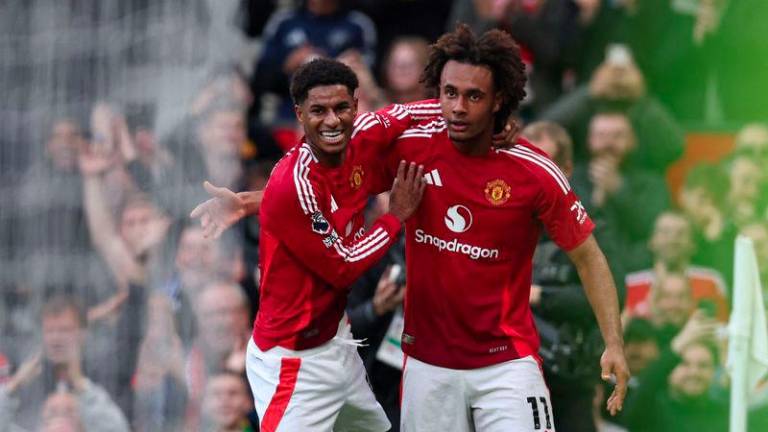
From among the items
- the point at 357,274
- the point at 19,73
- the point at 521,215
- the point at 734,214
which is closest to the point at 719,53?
the point at 734,214

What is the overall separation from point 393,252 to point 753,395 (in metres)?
1.68

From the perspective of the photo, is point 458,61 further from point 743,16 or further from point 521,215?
point 743,16

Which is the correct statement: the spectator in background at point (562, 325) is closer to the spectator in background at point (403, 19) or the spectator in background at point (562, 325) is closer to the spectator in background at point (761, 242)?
the spectator in background at point (761, 242)

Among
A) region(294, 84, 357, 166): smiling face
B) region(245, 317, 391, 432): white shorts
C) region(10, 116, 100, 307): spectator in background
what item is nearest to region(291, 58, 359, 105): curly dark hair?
region(294, 84, 357, 166): smiling face

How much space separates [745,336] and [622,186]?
4.78 feet

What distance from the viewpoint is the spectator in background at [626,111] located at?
7.59 m

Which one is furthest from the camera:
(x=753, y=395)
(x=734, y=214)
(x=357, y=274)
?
(x=734, y=214)

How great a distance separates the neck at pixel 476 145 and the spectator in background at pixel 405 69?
261 centimetres

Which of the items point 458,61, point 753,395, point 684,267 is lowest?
point 753,395

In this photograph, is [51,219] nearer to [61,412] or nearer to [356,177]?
[61,412]

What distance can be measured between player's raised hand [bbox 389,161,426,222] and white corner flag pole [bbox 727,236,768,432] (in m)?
1.31

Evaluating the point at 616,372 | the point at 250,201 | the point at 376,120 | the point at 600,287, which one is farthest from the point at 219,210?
the point at 616,372

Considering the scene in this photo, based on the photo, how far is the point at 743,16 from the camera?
298 inches

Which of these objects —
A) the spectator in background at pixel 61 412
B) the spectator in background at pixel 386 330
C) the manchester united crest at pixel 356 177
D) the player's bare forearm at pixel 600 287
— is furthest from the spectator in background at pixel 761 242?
the spectator in background at pixel 61 412
